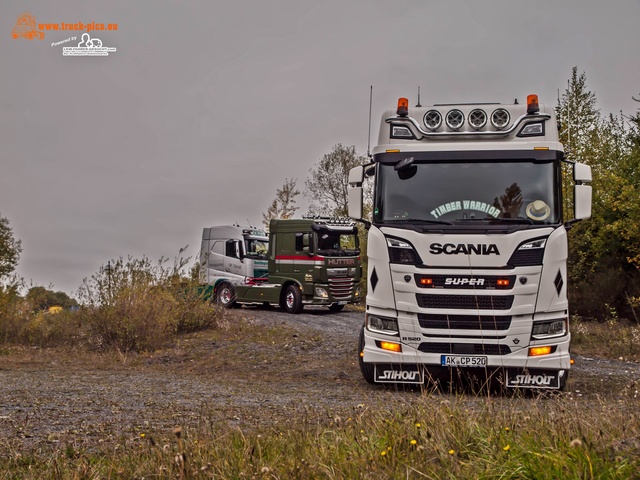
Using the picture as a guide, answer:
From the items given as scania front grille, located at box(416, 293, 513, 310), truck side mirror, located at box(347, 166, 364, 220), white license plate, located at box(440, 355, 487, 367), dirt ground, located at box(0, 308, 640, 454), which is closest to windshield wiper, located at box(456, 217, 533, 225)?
scania front grille, located at box(416, 293, 513, 310)

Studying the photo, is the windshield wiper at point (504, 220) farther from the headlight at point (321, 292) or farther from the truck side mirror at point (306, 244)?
the headlight at point (321, 292)

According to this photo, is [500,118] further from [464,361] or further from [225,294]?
[225,294]

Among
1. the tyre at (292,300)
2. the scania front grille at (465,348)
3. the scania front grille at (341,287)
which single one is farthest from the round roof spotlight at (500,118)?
the tyre at (292,300)

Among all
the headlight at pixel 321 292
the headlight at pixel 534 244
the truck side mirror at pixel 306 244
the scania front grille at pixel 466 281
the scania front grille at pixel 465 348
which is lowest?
the scania front grille at pixel 465 348

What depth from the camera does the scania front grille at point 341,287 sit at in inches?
949

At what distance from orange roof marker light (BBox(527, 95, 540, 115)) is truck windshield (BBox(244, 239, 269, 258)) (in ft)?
60.6

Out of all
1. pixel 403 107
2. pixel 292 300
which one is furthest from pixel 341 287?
pixel 403 107

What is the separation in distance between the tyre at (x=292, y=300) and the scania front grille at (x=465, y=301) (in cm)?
1571

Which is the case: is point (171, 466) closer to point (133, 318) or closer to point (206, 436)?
point (206, 436)

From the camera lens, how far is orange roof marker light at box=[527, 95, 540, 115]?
9227 millimetres

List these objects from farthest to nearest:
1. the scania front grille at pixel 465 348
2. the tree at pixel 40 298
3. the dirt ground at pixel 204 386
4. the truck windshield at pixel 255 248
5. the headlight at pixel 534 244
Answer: the truck windshield at pixel 255 248 < the tree at pixel 40 298 < the scania front grille at pixel 465 348 < the headlight at pixel 534 244 < the dirt ground at pixel 204 386

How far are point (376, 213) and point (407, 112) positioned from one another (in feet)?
4.94

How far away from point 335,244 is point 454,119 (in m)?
15.0

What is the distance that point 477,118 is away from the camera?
9.32m
